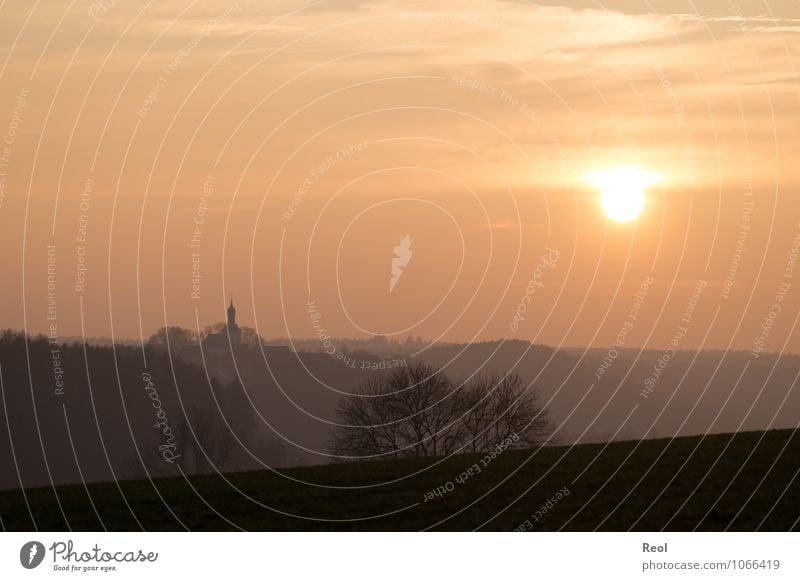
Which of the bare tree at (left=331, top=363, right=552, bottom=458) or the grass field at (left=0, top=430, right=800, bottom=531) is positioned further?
the bare tree at (left=331, top=363, right=552, bottom=458)

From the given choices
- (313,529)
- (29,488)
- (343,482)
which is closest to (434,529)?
(313,529)

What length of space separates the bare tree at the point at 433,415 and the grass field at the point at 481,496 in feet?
64.3

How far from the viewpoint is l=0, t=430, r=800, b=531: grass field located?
31.9 metres

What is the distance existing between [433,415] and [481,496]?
3083 cm

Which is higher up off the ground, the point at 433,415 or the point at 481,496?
the point at 433,415

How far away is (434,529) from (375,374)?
118 feet

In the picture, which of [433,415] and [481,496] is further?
[433,415]

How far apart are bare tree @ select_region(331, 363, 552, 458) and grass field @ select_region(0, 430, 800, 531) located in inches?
771

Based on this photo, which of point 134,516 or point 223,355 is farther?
point 223,355

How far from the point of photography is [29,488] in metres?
40.9

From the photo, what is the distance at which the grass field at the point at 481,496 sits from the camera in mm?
31922

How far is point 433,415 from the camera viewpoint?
65625mm

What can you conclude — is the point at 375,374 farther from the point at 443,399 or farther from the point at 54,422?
the point at 54,422

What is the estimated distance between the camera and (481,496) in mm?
34812
